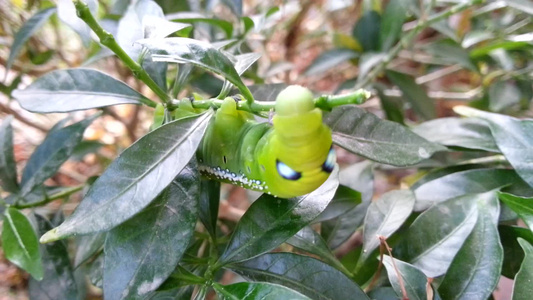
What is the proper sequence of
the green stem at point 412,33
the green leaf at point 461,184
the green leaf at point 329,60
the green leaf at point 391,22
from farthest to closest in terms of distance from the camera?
the green leaf at point 329,60 < the green leaf at point 391,22 < the green stem at point 412,33 < the green leaf at point 461,184

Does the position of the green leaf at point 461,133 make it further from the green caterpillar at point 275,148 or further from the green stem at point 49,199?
the green stem at point 49,199

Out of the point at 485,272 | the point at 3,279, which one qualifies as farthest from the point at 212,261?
the point at 3,279

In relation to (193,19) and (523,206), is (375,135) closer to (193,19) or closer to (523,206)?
(523,206)

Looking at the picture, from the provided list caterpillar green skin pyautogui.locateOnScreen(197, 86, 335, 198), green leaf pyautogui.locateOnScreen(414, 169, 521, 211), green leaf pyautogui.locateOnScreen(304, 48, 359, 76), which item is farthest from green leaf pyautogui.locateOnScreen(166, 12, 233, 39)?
green leaf pyautogui.locateOnScreen(414, 169, 521, 211)

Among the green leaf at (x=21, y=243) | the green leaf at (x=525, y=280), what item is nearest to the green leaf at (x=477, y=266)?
the green leaf at (x=525, y=280)

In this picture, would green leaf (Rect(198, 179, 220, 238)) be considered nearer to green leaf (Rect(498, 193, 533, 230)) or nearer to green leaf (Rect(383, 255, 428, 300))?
green leaf (Rect(383, 255, 428, 300))

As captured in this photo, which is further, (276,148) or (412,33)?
(412,33)

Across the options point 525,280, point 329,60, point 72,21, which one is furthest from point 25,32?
point 525,280
